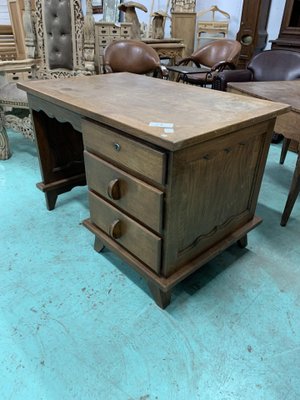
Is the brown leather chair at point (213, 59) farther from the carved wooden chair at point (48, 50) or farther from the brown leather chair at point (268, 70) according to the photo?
the carved wooden chair at point (48, 50)

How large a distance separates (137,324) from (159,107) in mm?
775

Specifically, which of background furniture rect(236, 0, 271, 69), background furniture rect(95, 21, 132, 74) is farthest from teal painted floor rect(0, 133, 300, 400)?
background furniture rect(236, 0, 271, 69)

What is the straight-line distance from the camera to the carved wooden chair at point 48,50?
2188 mm

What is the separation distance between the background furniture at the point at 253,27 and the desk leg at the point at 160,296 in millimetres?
3417

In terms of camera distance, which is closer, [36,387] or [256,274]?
[36,387]

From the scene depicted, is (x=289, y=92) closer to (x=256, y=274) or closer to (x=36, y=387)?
(x=256, y=274)

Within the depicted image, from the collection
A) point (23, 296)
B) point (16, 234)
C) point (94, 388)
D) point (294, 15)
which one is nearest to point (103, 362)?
point (94, 388)

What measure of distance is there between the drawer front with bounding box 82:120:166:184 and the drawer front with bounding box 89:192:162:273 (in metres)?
0.20

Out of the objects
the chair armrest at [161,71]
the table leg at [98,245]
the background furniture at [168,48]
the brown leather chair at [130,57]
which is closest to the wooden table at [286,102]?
the table leg at [98,245]

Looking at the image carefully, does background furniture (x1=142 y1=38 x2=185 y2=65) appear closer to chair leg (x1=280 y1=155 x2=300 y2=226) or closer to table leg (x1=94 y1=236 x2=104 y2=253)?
chair leg (x1=280 y1=155 x2=300 y2=226)

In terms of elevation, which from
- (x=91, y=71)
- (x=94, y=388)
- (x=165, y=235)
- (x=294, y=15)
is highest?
(x=294, y=15)

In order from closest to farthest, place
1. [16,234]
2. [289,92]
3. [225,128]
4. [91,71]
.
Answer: [225,128]
[16,234]
[289,92]
[91,71]

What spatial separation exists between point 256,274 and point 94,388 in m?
0.79

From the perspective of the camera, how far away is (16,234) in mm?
1502
